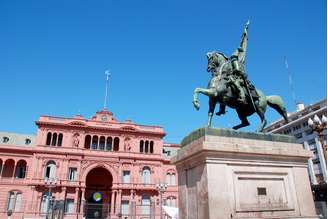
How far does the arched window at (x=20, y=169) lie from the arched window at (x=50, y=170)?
16.4 ft

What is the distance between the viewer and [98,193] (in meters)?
42.1

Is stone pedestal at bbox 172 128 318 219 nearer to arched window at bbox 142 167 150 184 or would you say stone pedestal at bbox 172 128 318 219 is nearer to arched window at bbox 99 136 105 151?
arched window at bbox 142 167 150 184

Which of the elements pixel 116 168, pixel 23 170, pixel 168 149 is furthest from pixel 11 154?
pixel 168 149

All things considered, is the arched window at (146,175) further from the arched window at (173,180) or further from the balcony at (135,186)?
the arched window at (173,180)

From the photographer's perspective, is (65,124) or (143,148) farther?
(143,148)

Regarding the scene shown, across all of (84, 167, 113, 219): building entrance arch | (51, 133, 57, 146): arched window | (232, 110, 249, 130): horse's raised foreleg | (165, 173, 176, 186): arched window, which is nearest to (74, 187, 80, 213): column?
(84, 167, 113, 219): building entrance arch

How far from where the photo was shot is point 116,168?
41156 mm

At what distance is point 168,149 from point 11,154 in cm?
2543

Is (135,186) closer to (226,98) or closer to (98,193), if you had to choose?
(98,193)

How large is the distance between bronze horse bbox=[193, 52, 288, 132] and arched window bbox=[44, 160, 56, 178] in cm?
3650

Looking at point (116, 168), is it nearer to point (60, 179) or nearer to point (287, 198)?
point (60, 179)

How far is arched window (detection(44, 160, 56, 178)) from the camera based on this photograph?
1517 inches

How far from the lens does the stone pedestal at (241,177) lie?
5855 mm

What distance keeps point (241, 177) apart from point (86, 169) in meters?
37.0
